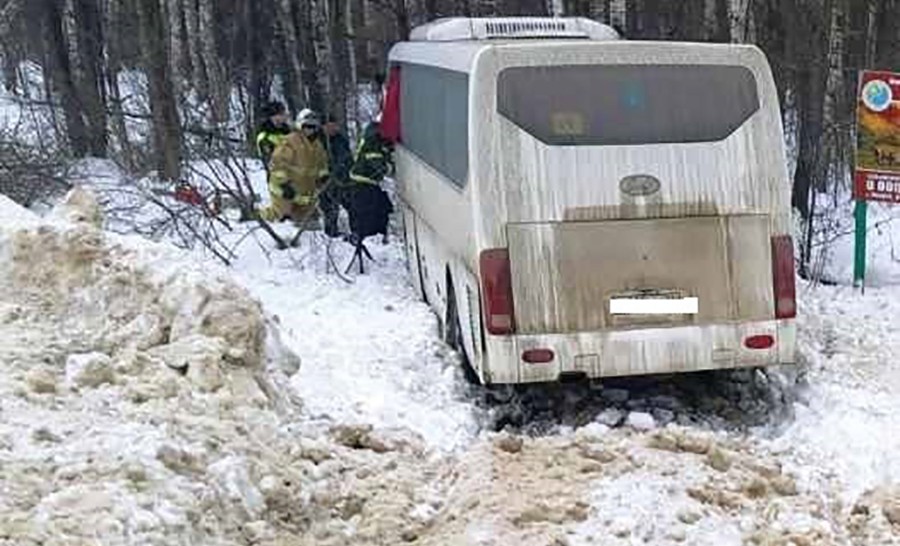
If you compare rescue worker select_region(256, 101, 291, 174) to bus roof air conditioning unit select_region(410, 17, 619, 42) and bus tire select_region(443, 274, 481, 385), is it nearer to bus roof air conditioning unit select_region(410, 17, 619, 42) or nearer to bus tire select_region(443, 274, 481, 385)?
bus roof air conditioning unit select_region(410, 17, 619, 42)

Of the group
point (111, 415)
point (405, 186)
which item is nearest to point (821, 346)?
point (405, 186)

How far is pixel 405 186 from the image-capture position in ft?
38.4

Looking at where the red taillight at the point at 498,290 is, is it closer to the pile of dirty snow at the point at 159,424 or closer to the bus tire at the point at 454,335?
the bus tire at the point at 454,335

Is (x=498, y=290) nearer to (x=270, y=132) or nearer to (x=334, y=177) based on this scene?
(x=334, y=177)

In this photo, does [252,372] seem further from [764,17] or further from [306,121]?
[764,17]

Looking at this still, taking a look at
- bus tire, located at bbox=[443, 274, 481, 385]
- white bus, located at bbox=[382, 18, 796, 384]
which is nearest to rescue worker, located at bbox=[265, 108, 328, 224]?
bus tire, located at bbox=[443, 274, 481, 385]

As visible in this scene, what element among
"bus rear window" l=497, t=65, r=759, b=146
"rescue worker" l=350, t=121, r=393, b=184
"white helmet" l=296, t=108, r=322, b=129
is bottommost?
"rescue worker" l=350, t=121, r=393, b=184

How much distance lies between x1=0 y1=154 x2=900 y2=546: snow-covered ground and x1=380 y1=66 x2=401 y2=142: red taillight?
8.75 feet

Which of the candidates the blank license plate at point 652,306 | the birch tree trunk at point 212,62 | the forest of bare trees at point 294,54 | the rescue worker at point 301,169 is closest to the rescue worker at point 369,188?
the rescue worker at point 301,169

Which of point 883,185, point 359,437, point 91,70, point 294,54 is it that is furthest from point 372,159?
point 91,70

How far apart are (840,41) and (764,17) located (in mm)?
5411

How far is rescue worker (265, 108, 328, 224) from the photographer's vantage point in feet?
42.6

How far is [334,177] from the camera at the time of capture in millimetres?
12906

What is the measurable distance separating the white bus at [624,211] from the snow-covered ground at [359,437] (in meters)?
0.55
